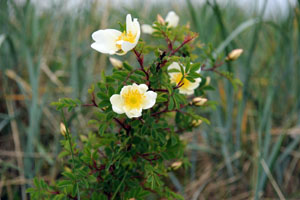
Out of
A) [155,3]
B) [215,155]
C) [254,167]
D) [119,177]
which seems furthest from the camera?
[155,3]

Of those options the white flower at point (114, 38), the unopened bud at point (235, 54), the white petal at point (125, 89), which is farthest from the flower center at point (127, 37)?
the unopened bud at point (235, 54)

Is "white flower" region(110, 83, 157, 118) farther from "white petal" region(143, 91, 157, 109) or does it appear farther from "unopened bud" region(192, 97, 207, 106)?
"unopened bud" region(192, 97, 207, 106)

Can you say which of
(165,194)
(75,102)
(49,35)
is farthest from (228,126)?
(49,35)

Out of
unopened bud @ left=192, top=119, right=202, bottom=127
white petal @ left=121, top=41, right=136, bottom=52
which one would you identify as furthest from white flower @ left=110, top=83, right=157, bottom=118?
unopened bud @ left=192, top=119, right=202, bottom=127

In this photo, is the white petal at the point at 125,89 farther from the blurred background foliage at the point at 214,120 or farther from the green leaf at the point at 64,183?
the blurred background foliage at the point at 214,120

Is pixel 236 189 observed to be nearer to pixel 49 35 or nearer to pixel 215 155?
pixel 215 155
